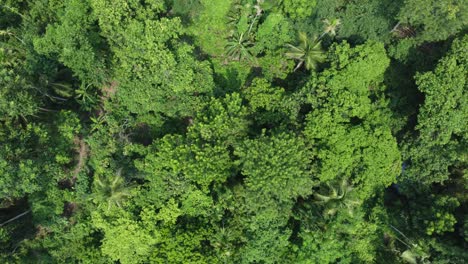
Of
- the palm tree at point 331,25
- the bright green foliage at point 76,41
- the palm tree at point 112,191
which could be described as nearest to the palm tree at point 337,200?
the palm tree at point 331,25

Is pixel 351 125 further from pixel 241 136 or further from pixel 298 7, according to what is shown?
pixel 298 7

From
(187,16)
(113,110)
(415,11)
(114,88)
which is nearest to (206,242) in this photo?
(113,110)

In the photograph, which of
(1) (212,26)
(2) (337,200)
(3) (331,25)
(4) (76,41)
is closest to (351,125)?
(2) (337,200)

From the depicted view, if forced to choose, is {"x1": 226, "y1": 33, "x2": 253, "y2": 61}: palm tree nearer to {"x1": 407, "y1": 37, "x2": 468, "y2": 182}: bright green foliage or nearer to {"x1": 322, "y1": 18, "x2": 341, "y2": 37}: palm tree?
{"x1": 322, "y1": 18, "x2": 341, "y2": 37}: palm tree

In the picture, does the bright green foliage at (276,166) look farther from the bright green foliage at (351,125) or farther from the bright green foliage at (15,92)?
the bright green foliage at (15,92)

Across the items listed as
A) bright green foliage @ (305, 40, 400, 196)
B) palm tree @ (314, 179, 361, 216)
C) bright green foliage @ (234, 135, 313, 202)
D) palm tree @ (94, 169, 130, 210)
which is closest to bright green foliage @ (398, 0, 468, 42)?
bright green foliage @ (305, 40, 400, 196)

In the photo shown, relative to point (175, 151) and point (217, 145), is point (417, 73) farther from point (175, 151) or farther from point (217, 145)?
point (175, 151)

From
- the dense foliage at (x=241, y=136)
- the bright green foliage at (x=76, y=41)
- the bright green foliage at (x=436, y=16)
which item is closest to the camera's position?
the bright green foliage at (x=436, y=16)

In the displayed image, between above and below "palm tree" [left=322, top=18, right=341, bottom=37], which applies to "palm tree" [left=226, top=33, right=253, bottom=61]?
below
